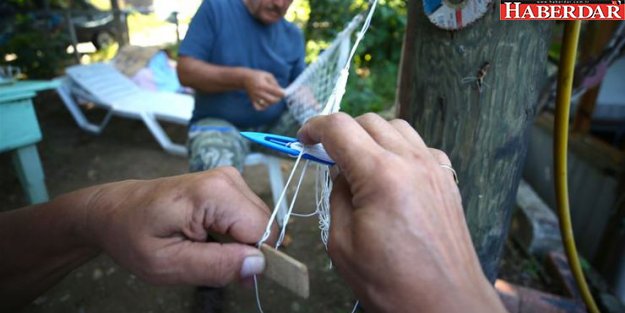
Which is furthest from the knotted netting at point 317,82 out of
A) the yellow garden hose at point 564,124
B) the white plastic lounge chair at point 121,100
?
the white plastic lounge chair at point 121,100

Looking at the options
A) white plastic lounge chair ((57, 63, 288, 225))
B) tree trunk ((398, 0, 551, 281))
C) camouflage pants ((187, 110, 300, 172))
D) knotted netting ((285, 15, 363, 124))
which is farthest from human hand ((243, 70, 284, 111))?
white plastic lounge chair ((57, 63, 288, 225))

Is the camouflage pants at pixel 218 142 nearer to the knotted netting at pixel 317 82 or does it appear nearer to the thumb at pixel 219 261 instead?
the knotted netting at pixel 317 82

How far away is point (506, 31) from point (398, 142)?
2.16ft

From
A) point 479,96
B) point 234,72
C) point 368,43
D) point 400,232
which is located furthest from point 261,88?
point 368,43

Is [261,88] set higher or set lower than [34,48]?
lower

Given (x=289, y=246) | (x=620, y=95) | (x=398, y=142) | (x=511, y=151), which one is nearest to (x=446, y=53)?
(x=511, y=151)

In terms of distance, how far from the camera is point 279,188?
2.84 metres

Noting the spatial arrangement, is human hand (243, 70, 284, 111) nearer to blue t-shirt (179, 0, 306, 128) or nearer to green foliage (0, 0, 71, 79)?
blue t-shirt (179, 0, 306, 128)

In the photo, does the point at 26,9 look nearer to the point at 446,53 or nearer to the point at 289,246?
the point at 289,246

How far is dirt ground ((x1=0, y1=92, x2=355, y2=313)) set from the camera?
6.67 ft

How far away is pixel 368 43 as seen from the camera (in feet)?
15.7

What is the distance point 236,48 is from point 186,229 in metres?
1.69

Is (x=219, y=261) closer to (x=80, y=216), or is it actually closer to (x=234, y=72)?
(x=80, y=216)

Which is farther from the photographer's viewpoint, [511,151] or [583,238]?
[583,238]
